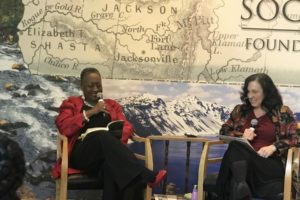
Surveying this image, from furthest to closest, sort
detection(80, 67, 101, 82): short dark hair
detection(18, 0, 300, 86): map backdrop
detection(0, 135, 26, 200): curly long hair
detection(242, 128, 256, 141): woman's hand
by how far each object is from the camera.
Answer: detection(18, 0, 300, 86): map backdrop
detection(80, 67, 101, 82): short dark hair
detection(242, 128, 256, 141): woman's hand
detection(0, 135, 26, 200): curly long hair

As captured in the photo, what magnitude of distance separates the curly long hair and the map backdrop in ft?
8.96

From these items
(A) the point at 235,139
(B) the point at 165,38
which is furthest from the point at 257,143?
(B) the point at 165,38

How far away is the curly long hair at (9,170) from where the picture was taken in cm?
143

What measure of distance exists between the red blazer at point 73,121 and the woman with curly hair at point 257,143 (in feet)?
2.65

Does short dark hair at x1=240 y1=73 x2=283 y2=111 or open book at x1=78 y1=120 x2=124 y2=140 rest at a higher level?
short dark hair at x1=240 y1=73 x2=283 y2=111

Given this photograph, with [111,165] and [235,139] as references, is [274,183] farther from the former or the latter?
[111,165]

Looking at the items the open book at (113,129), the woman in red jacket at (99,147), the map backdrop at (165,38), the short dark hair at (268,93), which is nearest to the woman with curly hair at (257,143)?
the short dark hair at (268,93)

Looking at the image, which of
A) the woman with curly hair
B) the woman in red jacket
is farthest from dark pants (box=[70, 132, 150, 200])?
the woman with curly hair

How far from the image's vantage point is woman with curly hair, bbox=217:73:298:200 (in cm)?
315

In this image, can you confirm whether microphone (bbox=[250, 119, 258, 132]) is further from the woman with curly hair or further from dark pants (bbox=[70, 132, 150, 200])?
dark pants (bbox=[70, 132, 150, 200])

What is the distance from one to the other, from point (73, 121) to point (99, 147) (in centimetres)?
30

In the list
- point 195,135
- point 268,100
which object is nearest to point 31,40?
point 195,135

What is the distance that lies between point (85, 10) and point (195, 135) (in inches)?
55.9

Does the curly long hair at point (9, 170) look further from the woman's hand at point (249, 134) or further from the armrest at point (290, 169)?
the woman's hand at point (249, 134)
